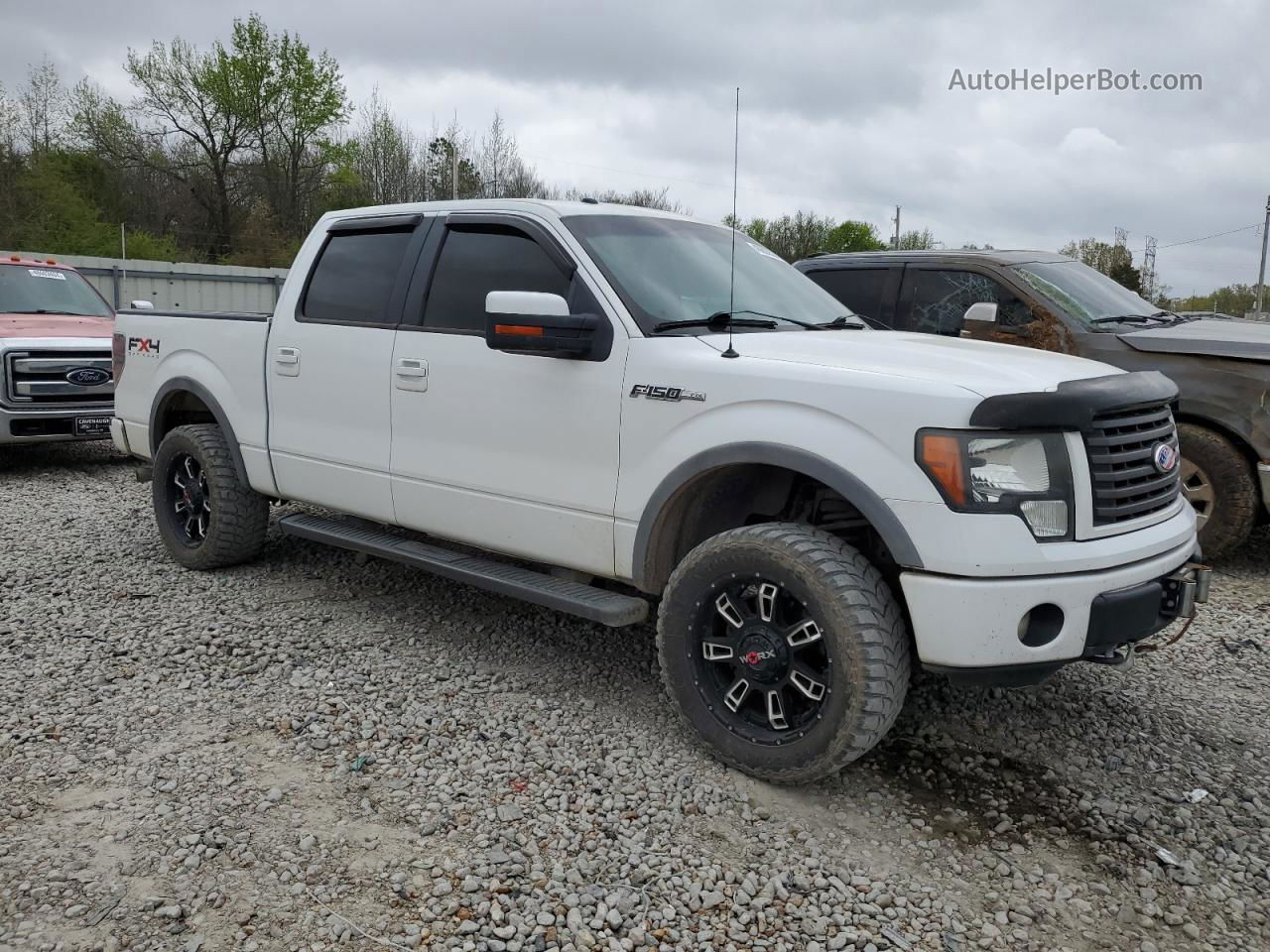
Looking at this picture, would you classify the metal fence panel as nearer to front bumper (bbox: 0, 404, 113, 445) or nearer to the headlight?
front bumper (bbox: 0, 404, 113, 445)

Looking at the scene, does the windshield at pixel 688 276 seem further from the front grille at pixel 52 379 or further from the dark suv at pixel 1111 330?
the front grille at pixel 52 379

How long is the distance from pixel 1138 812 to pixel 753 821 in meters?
1.29

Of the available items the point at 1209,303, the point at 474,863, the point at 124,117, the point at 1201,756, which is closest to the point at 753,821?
the point at 474,863

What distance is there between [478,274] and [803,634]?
85.5 inches

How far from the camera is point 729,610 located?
3516mm

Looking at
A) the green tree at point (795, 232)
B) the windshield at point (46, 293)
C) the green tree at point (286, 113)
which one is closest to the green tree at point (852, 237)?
the green tree at point (795, 232)

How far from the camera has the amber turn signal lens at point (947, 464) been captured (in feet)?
9.97

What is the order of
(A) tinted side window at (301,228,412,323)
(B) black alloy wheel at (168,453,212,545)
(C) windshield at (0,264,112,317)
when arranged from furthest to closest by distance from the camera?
(C) windshield at (0,264,112,317) < (B) black alloy wheel at (168,453,212,545) < (A) tinted side window at (301,228,412,323)

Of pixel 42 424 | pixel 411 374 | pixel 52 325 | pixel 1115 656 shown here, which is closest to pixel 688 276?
pixel 411 374

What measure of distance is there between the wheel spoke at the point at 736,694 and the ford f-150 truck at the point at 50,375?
7718mm

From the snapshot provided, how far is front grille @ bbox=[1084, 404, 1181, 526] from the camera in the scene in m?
3.19

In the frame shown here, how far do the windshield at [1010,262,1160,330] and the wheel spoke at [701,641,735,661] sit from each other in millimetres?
4447

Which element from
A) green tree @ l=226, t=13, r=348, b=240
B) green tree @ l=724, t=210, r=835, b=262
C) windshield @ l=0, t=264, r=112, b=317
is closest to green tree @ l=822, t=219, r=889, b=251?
green tree @ l=724, t=210, r=835, b=262

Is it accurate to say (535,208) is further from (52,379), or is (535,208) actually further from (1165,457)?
(52,379)
